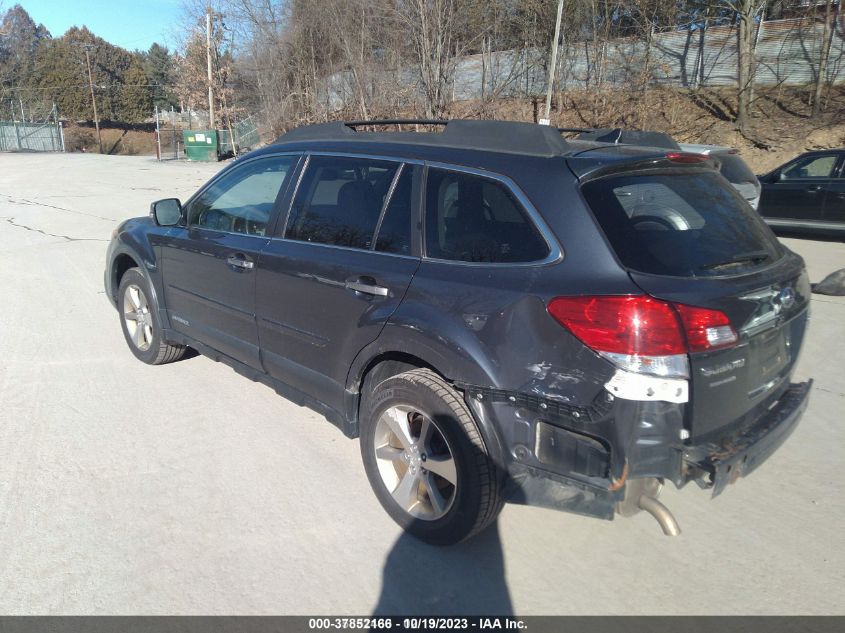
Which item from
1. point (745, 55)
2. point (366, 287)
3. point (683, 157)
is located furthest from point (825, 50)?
point (366, 287)

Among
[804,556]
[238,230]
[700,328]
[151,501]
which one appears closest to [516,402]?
[700,328]

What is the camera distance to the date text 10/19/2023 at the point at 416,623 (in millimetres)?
2635

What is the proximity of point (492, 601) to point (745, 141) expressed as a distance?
74.5ft

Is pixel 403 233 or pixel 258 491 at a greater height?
pixel 403 233

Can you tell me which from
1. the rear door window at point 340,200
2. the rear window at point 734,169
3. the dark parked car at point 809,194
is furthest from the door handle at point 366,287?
the dark parked car at point 809,194

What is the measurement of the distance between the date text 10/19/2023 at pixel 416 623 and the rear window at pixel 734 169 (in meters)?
8.64

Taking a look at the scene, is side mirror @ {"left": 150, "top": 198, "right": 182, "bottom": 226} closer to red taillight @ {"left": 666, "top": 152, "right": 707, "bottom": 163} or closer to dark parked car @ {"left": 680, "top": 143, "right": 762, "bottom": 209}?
red taillight @ {"left": 666, "top": 152, "right": 707, "bottom": 163}

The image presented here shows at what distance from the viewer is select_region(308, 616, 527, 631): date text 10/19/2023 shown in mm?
2635

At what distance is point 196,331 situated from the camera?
462 cm

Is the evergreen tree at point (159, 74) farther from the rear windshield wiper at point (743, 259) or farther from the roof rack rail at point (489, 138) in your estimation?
A: the rear windshield wiper at point (743, 259)

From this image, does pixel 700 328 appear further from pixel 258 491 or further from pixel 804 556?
pixel 258 491

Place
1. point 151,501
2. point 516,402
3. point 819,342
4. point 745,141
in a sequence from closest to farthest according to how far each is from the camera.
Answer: point 516,402 < point 151,501 < point 819,342 < point 745,141

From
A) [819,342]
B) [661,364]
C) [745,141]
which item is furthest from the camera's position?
[745,141]

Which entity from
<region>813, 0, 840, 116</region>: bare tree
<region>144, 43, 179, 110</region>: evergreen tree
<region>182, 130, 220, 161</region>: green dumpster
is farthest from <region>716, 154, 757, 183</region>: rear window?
<region>144, 43, 179, 110</region>: evergreen tree
